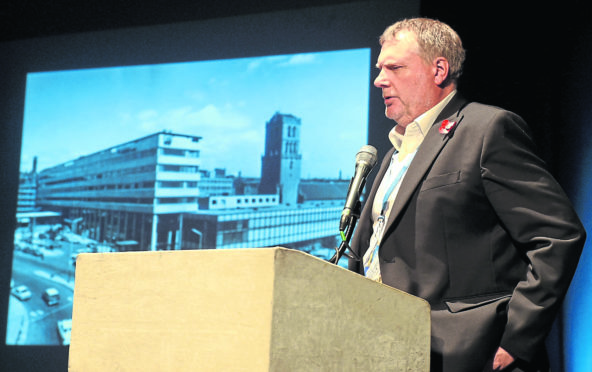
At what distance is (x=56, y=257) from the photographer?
4.30 meters

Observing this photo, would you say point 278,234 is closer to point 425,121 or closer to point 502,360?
point 425,121

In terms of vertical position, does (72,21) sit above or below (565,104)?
above

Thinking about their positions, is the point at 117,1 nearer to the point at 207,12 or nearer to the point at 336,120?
the point at 207,12

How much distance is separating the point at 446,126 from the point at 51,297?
344cm

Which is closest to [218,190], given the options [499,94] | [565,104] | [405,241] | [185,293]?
[499,94]

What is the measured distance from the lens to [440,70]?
70.0 inches

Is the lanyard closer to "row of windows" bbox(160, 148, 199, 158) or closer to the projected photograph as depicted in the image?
the projected photograph

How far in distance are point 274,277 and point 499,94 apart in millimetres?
2543

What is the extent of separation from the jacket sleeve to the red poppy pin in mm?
112

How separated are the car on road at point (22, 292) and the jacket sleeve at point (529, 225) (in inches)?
145

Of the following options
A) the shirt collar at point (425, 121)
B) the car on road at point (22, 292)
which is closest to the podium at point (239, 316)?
the shirt collar at point (425, 121)

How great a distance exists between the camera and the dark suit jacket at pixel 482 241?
1357 millimetres

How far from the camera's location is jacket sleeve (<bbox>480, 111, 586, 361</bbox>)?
135 cm

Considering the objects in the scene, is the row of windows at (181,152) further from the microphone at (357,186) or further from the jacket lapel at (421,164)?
the jacket lapel at (421,164)
